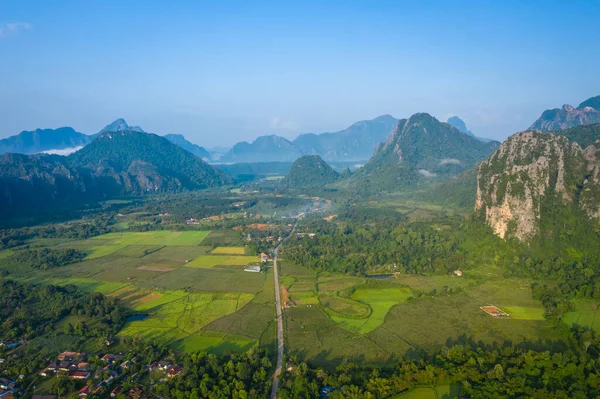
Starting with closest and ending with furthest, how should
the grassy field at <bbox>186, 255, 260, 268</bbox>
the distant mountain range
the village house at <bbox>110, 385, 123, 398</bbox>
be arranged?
the village house at <bbox>110, 385, 123, 398</bbox>, the grassy field at <bbox>186, 255, 260, 268</bbox>, the distant mountain range

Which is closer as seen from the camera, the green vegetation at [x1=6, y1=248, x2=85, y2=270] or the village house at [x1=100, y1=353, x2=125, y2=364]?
the village house at [x1=100, y1=353, x2=125, y2=364]

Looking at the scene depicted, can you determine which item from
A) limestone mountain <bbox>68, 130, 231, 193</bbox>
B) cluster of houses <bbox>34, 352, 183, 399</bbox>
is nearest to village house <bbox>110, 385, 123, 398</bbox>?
cluster of houses <bbox>34, 352, 183, 399</bbox>

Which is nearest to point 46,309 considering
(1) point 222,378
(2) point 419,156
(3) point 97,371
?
(3) point 97,371

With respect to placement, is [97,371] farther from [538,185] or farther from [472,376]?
[538,185]

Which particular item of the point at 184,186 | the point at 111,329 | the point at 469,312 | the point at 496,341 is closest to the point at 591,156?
the point at 469,312

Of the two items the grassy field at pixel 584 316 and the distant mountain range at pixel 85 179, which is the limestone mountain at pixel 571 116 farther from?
the distant mountain range at pixel 85 179

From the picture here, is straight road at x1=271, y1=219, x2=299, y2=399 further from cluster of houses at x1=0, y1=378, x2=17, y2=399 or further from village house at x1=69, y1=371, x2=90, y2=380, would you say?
cluster of houses at x1=0, y1=378, x2=17, y2=399
